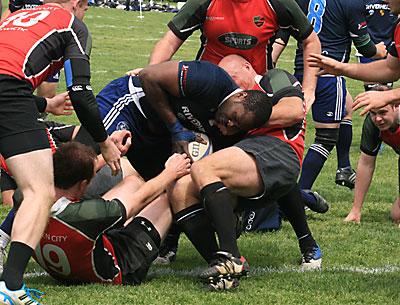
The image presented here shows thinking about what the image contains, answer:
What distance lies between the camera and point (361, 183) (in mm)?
7812

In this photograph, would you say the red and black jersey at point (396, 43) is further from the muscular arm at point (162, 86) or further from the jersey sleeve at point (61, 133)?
the jersey sleeve at point (61, 133)

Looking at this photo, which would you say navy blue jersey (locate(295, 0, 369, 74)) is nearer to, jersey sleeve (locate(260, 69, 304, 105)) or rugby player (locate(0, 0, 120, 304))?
jersey sleeve (locate(260, 69, 304, 105))

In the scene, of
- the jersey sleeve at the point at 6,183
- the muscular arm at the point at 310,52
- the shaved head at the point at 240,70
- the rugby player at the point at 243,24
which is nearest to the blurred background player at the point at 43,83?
the jersey sleeve at the point at 6,183

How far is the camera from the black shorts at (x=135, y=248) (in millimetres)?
5375

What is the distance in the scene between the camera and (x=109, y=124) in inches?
245

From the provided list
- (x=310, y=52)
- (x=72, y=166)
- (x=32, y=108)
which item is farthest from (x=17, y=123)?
(x=310, y=52)

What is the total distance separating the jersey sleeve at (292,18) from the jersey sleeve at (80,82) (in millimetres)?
1991

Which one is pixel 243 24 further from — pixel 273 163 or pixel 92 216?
pixel 92 216

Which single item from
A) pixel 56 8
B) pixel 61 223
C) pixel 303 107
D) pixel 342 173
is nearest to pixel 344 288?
pixel 303 107

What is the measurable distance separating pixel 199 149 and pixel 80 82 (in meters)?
1.07

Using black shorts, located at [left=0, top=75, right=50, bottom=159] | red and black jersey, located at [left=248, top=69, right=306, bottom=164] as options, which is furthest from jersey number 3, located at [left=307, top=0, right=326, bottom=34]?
black shorts, located at [left=0, top=75, right=50, bottom=159]

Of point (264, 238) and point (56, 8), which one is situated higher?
point (56, 8)

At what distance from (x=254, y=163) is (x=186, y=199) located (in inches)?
18.1

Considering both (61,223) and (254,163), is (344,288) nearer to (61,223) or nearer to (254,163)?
(254,163)
